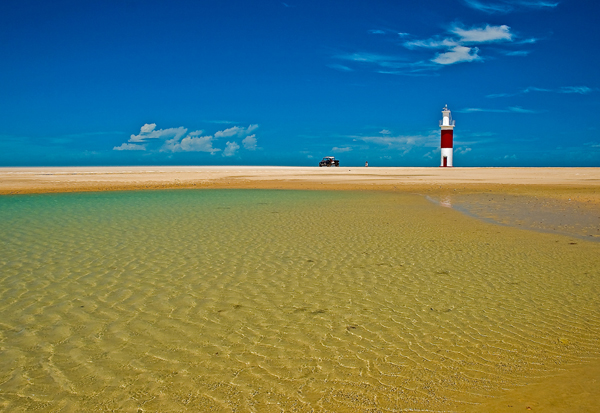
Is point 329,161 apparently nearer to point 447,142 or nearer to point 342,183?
point 447,142

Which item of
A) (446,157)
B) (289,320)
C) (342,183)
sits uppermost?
(446,157)

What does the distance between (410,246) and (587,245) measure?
4480mm

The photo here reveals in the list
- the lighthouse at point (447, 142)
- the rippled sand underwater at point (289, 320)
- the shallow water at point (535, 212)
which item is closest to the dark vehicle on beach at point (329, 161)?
the lighthouse at point (447, 142)

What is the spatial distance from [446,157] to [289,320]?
248 feet

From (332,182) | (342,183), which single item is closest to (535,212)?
(342,183)

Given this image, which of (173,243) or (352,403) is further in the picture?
(173,243)

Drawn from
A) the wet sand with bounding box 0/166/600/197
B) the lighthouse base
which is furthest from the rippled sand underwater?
the lighthouse base

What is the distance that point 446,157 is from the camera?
3007 inches

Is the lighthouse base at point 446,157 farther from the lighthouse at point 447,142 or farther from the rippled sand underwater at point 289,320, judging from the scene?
the rippled sand underwater at point 289,320

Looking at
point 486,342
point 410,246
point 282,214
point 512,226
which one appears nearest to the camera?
point 486,342

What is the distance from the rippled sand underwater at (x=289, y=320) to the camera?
4.29 m

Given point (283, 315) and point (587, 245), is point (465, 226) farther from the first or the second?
point (283, 315)

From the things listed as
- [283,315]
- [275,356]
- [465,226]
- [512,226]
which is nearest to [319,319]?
[283,315]

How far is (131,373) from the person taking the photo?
4.59m
